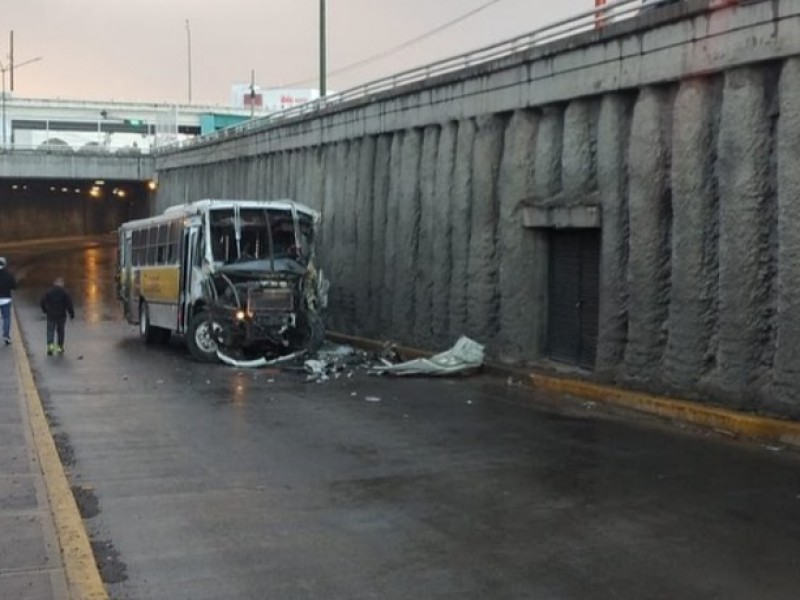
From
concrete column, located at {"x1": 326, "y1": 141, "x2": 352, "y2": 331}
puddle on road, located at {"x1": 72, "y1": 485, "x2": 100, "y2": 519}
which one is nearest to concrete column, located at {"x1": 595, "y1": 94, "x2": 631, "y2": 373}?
puddle on road, located at {"x1": 72, "y1": 485, "x2": 100, "y2": 519}

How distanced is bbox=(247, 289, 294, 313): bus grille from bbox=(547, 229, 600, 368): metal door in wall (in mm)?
4750

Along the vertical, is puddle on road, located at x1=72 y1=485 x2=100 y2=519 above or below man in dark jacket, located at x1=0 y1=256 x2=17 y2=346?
below

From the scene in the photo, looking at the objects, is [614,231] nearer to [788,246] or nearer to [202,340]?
[788,246]

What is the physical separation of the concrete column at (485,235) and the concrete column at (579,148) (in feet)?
6.58

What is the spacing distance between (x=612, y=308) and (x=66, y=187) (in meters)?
59.2

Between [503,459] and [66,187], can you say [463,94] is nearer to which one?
[503,459]

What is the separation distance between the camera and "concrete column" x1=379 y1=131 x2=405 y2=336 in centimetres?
2002

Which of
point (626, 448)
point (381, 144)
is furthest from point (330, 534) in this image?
point (381, 144)

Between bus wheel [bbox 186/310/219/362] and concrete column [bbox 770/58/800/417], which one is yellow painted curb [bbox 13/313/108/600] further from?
concrete column [bbox 770/58/800/417]

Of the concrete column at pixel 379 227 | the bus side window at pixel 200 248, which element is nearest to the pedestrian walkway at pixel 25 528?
the bus side window at pixel 200 248

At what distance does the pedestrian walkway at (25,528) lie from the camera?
18.5 feet

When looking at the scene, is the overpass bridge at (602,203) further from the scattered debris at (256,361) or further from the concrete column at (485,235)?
the scattered debris at (256,361)

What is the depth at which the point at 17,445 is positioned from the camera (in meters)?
9.76

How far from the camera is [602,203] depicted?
14.0 meters
